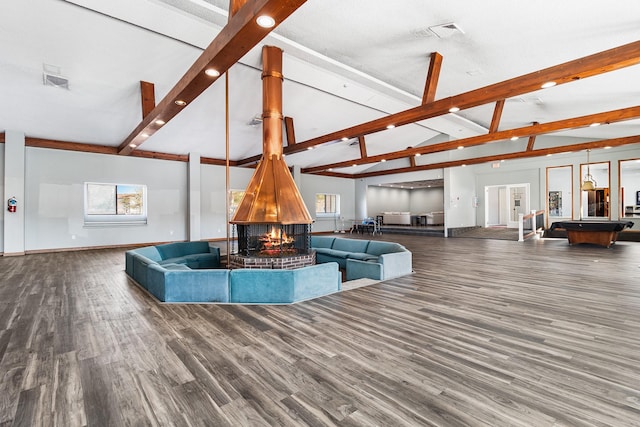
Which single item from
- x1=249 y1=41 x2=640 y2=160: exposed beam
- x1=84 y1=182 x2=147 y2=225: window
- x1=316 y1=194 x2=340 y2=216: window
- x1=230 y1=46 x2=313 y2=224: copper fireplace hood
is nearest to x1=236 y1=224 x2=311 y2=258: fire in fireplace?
x1=230 y1=46 x2=313 y2=224: copper fireplace hood

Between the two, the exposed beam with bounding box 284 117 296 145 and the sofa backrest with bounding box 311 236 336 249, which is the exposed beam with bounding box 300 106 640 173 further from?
the sofa backrest with bounding box 311 236 336 249

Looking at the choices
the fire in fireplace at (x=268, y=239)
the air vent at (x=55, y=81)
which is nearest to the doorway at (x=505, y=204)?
the fire in fireplace at (x=268, y=239)

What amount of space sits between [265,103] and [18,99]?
5.87m

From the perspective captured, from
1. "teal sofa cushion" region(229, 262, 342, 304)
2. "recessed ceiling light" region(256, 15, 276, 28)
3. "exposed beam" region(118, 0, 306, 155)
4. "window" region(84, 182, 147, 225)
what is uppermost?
"exposed beam" region(118, 0, 306, 155)

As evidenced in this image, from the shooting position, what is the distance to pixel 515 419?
1726 millimetres

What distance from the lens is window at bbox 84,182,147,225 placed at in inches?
374

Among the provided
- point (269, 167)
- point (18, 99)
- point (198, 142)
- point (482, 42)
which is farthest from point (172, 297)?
point (198, 142)

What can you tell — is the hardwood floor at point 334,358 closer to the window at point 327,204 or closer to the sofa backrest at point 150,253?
the sofa backrest at point 150,253

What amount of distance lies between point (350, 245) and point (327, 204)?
342 inches

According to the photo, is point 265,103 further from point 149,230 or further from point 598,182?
point 598,182

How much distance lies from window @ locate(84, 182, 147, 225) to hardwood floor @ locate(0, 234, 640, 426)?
554 cm

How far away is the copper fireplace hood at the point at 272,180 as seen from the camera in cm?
505

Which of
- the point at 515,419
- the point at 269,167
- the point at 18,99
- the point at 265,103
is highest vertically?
the point at 18,99

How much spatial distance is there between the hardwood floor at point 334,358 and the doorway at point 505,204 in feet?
35.4
